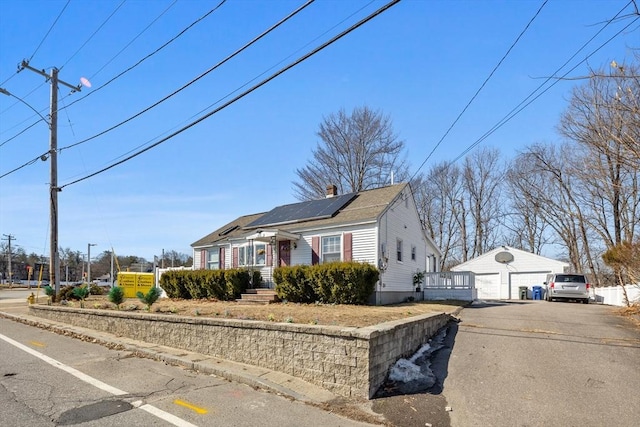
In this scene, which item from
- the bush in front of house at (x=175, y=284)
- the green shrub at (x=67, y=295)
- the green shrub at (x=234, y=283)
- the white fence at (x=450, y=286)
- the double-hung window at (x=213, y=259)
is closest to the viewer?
the green shrub at (x=234, y=283)

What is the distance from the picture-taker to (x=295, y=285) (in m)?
16.1

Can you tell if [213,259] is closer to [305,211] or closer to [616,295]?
[305,211]

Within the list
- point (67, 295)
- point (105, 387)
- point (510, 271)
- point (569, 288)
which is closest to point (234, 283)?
point (67, 295)

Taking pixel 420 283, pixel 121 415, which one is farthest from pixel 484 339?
pixel 420 283

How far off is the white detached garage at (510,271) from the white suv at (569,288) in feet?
27.1

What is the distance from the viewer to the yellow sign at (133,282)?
2534 cm

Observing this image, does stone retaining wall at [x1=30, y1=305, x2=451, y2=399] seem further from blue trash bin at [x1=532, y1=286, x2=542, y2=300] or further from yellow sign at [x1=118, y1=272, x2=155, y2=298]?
blue trash bin at [x1=532, y1=286, x2=542, y2=300]

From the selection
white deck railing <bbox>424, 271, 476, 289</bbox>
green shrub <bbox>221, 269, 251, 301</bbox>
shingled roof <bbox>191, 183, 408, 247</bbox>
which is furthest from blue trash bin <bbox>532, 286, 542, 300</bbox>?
green shrub <bbox>221, 269, 251, 301</bbox>

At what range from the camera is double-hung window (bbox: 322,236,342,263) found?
59.7 feet

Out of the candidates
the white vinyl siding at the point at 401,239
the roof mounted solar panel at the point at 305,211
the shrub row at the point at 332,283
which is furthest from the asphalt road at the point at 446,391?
the roof mounted solar panel at the point at 305,211

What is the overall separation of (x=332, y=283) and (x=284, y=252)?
17.3 ft

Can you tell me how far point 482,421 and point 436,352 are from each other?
3263mm

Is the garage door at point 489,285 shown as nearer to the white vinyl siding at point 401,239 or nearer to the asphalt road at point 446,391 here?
the white vinyl siding at point 401,239

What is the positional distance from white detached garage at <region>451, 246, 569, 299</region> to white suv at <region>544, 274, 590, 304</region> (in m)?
8.27
